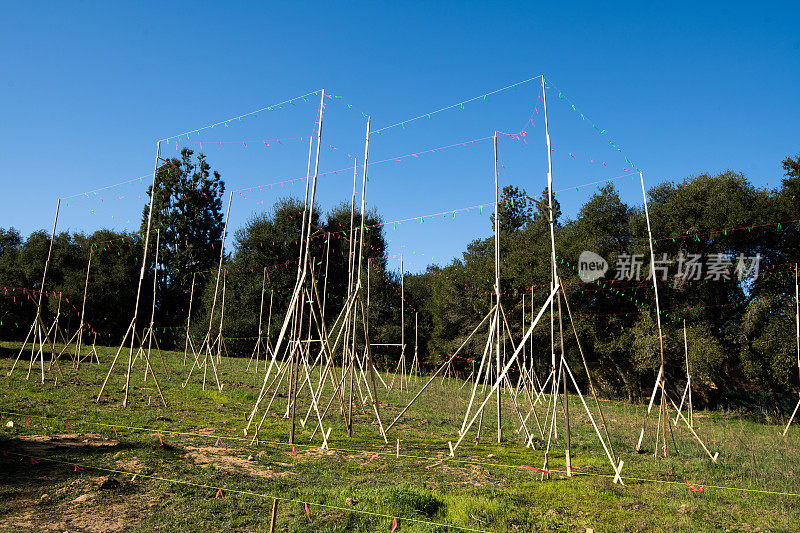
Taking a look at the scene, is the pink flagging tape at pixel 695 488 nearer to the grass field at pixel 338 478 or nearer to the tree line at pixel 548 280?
the grass field at pixel 338 478

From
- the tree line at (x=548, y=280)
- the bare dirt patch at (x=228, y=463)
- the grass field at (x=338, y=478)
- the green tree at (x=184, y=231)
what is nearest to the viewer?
the grass field at (x=338, y=478)

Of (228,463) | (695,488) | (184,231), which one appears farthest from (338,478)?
(184,231)

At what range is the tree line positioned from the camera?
15.6 metres

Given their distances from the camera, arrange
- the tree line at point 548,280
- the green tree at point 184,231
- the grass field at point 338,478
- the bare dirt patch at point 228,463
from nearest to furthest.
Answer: the grass field at point 338,478
the bare dirt patch at point 228,463
the tree line at point 548,280
the green tree at point 184,231

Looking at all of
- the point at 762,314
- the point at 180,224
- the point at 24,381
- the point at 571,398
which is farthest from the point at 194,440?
the point at 180,224

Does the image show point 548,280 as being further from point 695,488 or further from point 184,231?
point 184,231

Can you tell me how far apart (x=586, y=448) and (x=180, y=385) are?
33.5 feet

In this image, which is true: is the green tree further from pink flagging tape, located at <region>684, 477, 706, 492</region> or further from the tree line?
pink flagging tape, located at <region>684, 477, 706, 492</region>

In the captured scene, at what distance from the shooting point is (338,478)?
5.71 metres

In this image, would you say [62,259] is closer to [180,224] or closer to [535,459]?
[180,224]

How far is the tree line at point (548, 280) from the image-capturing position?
15609 mm

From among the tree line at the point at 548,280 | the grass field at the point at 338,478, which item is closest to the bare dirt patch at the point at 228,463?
Result: the grass field at the point at 338,478

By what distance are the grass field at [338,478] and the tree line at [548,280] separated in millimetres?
2362

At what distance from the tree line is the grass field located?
2.36 m
